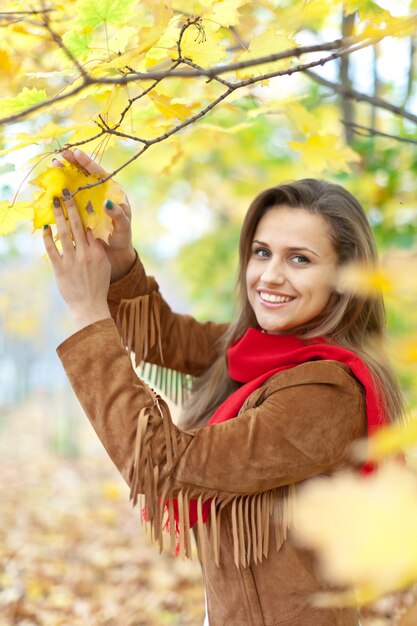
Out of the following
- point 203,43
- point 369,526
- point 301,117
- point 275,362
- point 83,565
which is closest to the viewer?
point 369,526

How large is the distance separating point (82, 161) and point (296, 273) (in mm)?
594

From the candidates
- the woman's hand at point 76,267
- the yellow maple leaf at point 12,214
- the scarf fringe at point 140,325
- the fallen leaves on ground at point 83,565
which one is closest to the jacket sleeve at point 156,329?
the scarf fringe at point 140,325

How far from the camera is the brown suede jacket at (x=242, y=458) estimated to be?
1.33 metres

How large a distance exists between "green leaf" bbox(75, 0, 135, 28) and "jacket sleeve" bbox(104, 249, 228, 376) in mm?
728

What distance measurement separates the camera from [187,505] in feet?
4.48

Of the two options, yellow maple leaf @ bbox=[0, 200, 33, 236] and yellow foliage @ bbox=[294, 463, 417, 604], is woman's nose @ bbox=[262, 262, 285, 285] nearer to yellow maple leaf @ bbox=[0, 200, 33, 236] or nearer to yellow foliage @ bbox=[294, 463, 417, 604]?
yellow maple leaf @ bbox=[0, 200, 33, 236]

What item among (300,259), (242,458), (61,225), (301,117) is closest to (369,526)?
(242,458)

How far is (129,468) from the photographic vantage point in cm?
133

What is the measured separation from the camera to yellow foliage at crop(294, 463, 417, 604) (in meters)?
0.54

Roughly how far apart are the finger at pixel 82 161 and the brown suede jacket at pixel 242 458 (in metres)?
0.34

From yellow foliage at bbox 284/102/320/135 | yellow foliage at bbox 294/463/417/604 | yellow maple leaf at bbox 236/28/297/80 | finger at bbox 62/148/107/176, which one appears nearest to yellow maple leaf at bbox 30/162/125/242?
finger at bbox 62/148/107/176

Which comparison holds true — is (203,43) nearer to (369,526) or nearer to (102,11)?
(102,11)

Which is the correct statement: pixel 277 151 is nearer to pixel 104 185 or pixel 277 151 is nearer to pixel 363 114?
pixel 363 114

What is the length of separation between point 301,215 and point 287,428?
1.95 ft
